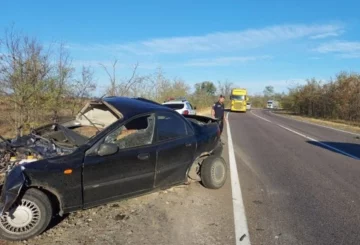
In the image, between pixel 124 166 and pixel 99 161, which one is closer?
pixel 99 161

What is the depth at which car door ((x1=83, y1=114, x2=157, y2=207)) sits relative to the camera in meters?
4.61

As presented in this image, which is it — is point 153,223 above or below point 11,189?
below

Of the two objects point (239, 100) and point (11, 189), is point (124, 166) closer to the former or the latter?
point (11, 189)

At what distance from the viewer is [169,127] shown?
574cm

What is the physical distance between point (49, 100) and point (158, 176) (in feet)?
26.4

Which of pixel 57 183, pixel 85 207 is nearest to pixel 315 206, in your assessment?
pixel 85 207

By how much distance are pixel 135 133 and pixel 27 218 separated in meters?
1.87

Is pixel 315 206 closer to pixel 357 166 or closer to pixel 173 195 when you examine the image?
pixel 173 195

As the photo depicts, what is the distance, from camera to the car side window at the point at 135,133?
5.03 m

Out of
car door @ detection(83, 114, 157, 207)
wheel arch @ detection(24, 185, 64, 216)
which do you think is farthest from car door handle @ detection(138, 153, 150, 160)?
wheel arch @ detection(24, 185, 64, 216)

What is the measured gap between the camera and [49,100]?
475 inches

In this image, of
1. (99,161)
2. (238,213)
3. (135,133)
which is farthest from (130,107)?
(238,213)

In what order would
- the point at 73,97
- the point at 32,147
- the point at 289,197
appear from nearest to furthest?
the point at 32,147
the point at 289,197
the point at 73,97

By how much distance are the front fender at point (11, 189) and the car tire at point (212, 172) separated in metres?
3.25
